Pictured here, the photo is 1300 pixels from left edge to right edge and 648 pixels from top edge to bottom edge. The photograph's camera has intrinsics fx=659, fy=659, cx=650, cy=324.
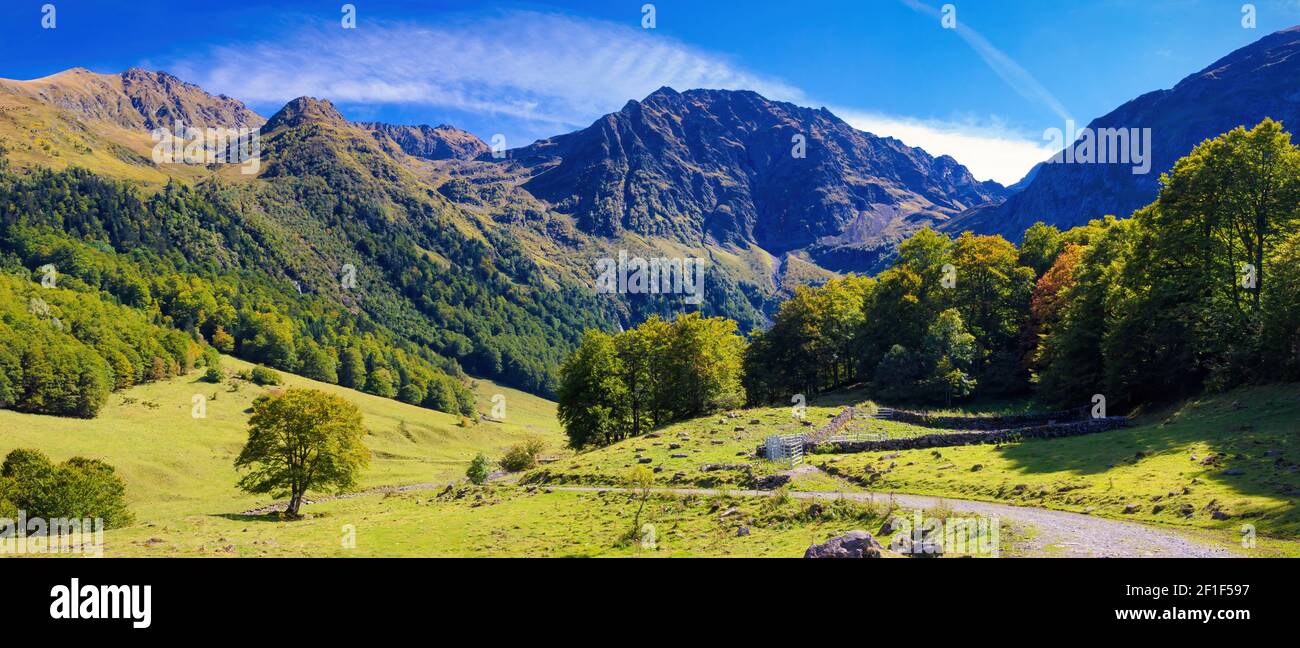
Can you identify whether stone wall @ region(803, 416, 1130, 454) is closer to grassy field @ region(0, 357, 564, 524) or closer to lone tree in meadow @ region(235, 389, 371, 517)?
lone tree in meadow @ region(235, 389, 371, 517)

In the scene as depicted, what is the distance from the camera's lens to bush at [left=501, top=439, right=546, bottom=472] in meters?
80.9

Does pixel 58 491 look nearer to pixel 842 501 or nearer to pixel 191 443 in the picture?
pixel 842 501

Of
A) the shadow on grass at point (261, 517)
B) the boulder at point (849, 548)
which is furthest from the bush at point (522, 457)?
the boulder at point (849, 548)

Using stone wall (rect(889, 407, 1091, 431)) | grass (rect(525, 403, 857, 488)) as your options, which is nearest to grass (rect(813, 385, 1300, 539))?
stone wall (rect(889, 407, 1091, 431))

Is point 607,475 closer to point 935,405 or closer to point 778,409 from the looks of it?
point 778,409

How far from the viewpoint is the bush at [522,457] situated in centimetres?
8094

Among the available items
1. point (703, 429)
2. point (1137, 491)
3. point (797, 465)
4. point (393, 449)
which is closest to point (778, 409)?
point (703, 429)

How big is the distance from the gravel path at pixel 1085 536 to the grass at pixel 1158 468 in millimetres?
1583

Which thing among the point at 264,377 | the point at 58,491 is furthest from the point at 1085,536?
the point at 264,377

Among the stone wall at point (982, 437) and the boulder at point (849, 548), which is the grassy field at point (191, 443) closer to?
the stone wall at point (982, 437)
